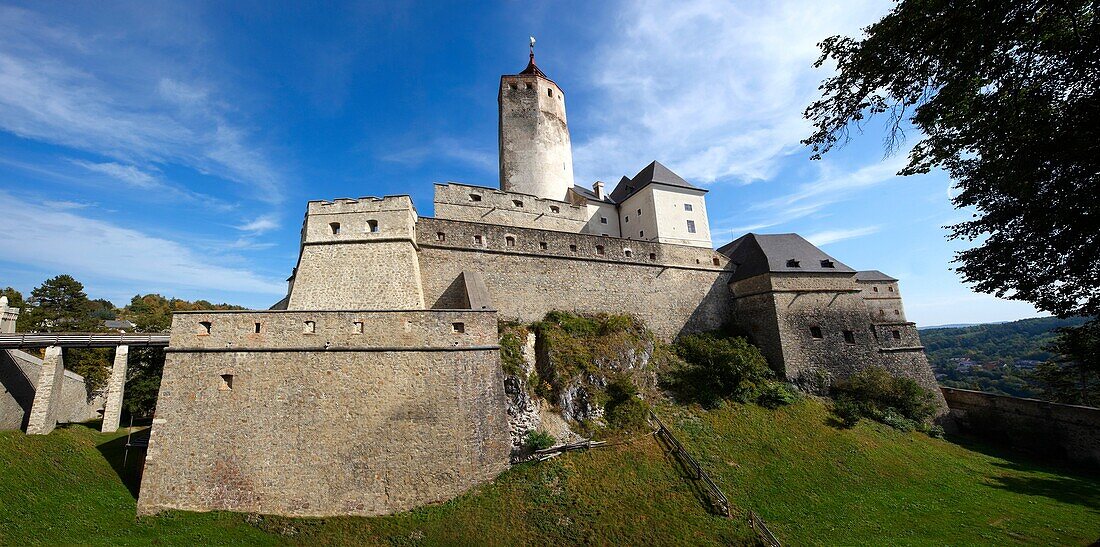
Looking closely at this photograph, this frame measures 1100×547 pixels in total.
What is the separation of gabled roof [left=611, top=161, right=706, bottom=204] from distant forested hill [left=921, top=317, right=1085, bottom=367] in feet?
328

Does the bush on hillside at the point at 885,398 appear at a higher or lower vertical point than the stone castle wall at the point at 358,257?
lower

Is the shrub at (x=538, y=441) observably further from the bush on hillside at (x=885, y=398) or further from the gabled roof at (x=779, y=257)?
the gabled roof at (x=779, y=257)

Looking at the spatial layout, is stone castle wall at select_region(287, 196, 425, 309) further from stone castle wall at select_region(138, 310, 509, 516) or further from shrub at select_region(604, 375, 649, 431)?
shrub at select_region(604, 375, 649, 431)

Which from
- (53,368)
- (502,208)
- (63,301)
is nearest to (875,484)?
(502,208)

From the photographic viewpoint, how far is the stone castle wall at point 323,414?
11664mm

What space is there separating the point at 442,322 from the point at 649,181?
14.6 m

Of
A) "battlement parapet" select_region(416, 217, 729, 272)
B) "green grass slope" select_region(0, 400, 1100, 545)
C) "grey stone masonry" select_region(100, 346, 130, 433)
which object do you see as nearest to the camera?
"green grass slope" select_region(0, 400, 1100, 545)

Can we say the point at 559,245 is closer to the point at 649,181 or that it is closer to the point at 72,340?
the point at 649,181

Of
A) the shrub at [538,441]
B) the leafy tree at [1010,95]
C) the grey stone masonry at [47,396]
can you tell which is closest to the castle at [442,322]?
the shrub at [538,441]

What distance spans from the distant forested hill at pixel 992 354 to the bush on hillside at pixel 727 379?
2571 inches

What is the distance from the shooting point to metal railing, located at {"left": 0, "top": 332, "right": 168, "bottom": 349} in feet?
50.5

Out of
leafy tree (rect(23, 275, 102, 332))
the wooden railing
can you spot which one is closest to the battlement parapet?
the wooden railing

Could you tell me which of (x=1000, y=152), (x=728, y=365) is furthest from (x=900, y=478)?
(x=1000, y=152)

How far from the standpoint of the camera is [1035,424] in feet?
60.3
